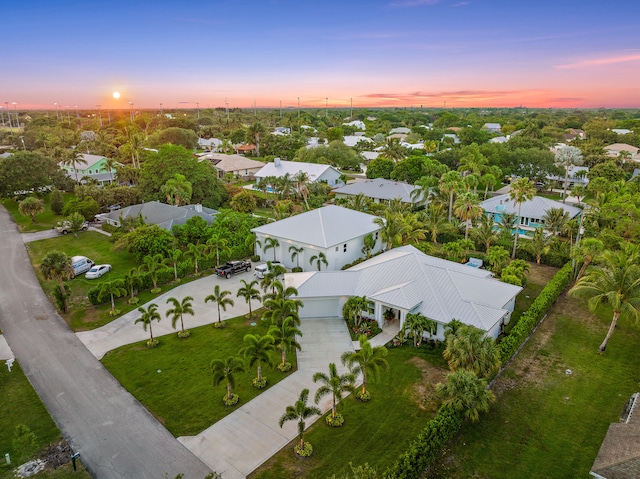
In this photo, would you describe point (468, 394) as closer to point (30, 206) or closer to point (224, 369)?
point (224, 369)

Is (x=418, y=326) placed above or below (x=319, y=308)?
above

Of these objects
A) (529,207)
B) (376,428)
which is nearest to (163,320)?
(376,428)

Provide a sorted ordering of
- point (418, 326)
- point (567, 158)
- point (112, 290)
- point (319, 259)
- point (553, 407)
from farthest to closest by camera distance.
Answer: point (567, 158), point (319, 259), point (112, 290), point (418, 326), point (553, 407)

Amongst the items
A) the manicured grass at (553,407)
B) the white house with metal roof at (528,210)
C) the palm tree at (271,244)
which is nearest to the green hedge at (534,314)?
the manicured grass at (553,407)

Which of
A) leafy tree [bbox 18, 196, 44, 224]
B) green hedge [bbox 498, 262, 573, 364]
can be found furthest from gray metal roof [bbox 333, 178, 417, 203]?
leafy tree [bbox 18, 196, 44, 224]

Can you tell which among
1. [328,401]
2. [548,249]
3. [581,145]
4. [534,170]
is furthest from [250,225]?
[581,145]

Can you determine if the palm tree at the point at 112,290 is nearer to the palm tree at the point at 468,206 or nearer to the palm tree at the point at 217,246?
the palm tree at the point at 217,246

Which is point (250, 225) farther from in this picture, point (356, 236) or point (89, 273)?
point (89, 273)
